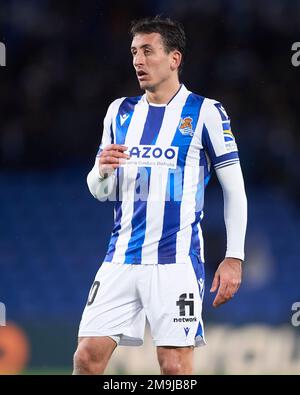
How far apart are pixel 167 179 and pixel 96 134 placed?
393cm

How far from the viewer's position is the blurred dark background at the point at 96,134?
309 inches

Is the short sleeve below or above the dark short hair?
below

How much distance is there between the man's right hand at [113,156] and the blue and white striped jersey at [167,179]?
0.57ft

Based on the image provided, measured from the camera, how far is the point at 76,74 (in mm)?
8688

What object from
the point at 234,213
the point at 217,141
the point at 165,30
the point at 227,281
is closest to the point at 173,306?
the point at 227,281

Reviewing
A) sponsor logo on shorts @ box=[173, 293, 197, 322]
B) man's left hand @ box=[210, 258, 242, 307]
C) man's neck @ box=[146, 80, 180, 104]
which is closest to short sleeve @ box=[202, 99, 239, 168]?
man's neck @ box=[146, 80, 180, 104]

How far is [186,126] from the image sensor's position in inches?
178

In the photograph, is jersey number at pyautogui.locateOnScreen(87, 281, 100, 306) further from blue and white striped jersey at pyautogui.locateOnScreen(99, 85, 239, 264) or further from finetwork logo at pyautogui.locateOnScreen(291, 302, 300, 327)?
finetwork logo at pyautogui.locateOnScreen(291, 302, 300, 327)

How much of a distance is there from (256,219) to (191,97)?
3.64m

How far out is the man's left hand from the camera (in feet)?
14.2

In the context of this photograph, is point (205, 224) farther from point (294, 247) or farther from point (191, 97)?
point (191, 97)

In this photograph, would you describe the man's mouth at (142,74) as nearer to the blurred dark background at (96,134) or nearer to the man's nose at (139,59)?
the man's nose at (139,59)
